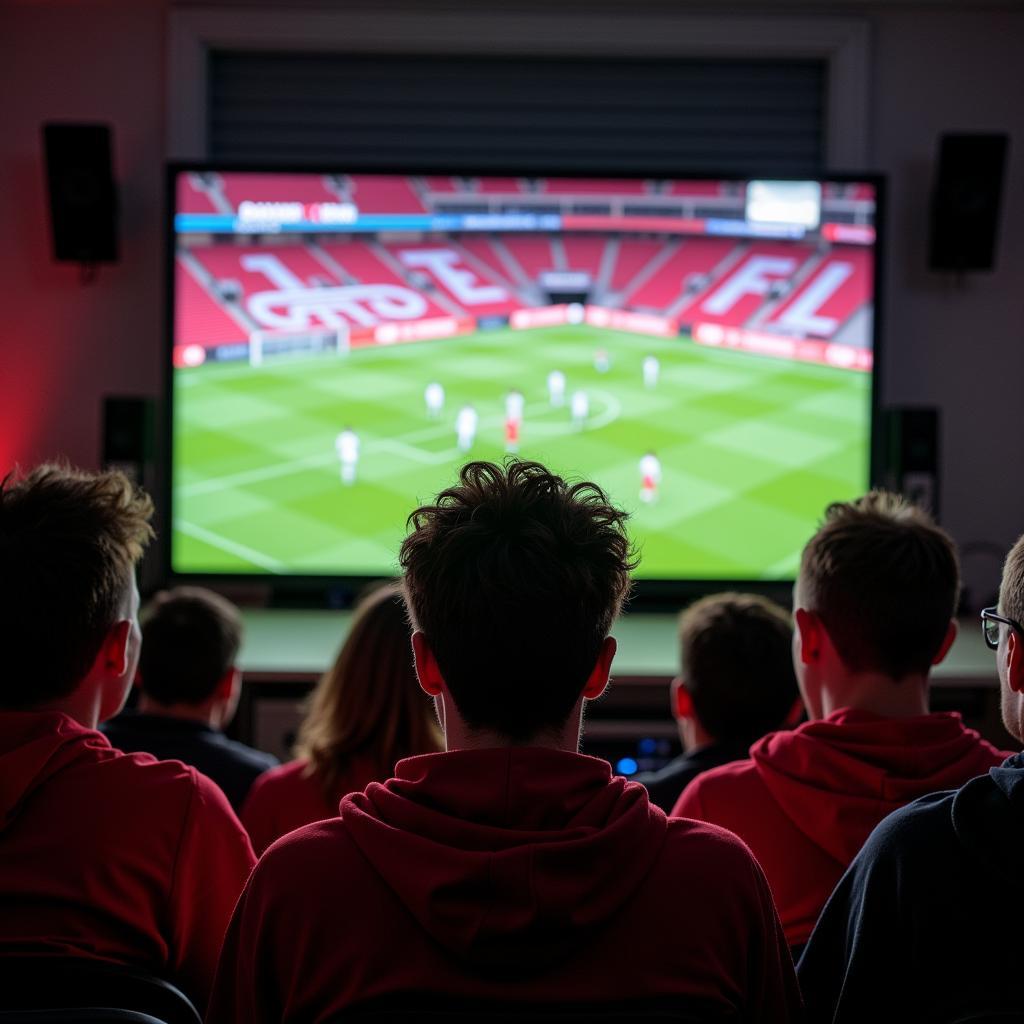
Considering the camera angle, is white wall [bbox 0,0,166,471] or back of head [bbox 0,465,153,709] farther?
white wall [bbox 0,0,166,471]

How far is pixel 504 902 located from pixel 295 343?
382 cm

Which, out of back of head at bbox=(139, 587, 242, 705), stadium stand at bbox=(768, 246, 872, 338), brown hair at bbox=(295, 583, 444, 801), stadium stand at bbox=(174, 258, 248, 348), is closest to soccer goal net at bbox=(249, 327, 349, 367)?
stadium stand at bbox=(174, 258, 248, 348)

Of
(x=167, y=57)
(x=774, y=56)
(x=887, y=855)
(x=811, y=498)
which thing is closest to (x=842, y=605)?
(x=887, y=855)

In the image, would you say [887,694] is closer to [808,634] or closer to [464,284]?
[808,634]

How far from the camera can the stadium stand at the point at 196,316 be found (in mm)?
4465

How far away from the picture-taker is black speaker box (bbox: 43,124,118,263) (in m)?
4.40

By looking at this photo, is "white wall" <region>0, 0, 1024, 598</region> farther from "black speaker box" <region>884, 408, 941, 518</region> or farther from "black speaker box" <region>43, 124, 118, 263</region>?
"black speaker box" <region>884, 408, 941, 518</region>

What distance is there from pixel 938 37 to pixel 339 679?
3.83 meters

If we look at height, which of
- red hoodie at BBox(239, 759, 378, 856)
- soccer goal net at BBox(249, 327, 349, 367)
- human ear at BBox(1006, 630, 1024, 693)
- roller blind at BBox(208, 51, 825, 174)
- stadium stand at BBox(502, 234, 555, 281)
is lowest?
red hoodie at BBox(239, 759, 378, 856)

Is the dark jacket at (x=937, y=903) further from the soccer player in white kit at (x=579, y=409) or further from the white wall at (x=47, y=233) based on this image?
the white wall at (x=47, y=233)

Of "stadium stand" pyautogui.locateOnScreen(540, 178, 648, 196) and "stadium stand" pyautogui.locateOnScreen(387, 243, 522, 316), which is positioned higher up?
"stadium stand" pyautogui.locateOnScreen(540, 178, 648, 196)

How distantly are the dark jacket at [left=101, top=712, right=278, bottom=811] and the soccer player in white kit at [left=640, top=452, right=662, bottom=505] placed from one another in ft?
7.99

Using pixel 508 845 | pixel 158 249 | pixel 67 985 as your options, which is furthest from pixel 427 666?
pixel 158 249

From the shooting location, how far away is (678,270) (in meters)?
4.60
